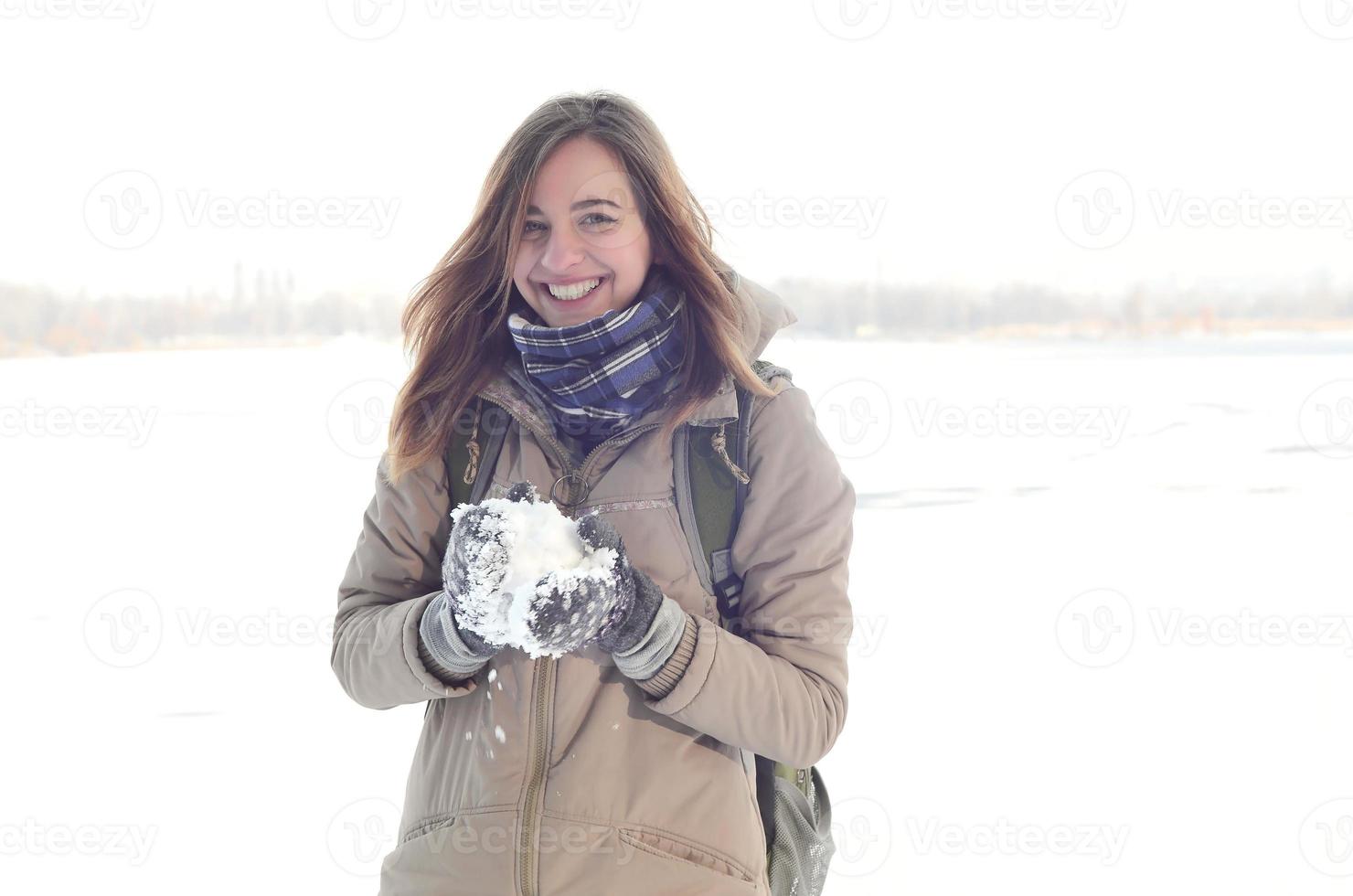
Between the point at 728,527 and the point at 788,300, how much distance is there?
6.01 m

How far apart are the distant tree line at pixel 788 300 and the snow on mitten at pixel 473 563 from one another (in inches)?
241

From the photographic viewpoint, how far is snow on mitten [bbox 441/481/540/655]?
44.8 inches

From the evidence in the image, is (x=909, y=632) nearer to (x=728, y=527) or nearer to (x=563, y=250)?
(x=728, y=527)

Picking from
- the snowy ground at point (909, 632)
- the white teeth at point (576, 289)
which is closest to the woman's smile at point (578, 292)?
the white teeth at point (576, 289)

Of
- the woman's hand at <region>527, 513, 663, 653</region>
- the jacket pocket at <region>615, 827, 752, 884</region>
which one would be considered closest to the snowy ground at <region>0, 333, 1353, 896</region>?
the jacket pocket at <region>615, 827, 752, 884</region>

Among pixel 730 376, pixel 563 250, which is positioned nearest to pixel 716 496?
pixel 730 376

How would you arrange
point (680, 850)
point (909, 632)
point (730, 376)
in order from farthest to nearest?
point (909, 632) → point (730, 376) → point (680, 850)

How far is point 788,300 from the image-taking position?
7172mm

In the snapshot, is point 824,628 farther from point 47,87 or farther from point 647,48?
point 47,87

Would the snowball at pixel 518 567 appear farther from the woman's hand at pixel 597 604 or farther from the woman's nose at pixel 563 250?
the woman's nose at pixel 563 250

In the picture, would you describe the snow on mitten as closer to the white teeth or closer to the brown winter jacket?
the brown winter jacket

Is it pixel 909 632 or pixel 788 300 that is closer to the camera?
pixel 909 632

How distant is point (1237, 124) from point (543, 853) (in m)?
9.79

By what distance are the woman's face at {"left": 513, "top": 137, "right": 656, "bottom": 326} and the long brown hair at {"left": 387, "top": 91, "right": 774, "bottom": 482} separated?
0.02 meters
